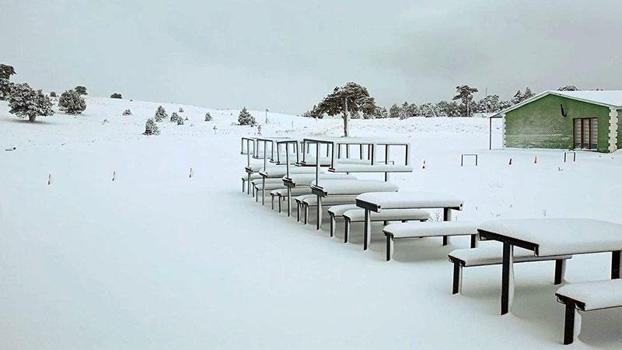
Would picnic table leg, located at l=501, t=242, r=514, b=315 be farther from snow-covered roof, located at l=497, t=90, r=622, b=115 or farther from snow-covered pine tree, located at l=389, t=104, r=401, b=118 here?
snow-covered pine tree, located at l=389, t=104, r=401, b=118

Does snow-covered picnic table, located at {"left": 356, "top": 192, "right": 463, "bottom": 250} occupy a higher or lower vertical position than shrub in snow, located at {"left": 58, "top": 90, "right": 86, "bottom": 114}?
lower

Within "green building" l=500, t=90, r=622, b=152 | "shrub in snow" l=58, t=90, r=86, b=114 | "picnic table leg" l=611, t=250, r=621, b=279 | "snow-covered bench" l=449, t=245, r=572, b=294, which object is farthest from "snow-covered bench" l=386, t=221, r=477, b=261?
"shrub in snow" l=58, t=90, r=86, b=114

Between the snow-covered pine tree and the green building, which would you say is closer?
the green building

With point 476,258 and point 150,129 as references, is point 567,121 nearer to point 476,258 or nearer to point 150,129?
point 476,258

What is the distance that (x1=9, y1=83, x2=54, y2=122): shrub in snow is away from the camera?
20.7m

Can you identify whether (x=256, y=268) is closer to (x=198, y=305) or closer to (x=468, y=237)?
(x=198, y=305)

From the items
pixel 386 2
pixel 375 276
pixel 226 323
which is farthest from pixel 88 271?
pixel 386 2

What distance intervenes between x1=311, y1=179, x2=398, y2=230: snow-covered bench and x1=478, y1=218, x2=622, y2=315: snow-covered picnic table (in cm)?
289

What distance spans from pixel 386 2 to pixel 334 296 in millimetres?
15719

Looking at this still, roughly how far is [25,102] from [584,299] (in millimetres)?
22708

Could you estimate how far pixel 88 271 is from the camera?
4.45 metres

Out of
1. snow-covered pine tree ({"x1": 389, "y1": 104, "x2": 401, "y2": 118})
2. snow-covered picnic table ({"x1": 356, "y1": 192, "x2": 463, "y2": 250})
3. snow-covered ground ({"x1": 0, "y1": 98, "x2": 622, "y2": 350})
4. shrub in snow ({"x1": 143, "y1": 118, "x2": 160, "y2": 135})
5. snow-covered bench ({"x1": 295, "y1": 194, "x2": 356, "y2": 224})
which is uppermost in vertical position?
snow-covered pine tree ({"x1": 389, "y1": 104, "x2": 401, "y2": 118})

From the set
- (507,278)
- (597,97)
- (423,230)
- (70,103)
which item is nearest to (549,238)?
(507,278)

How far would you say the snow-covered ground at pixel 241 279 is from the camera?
3.04 metres
